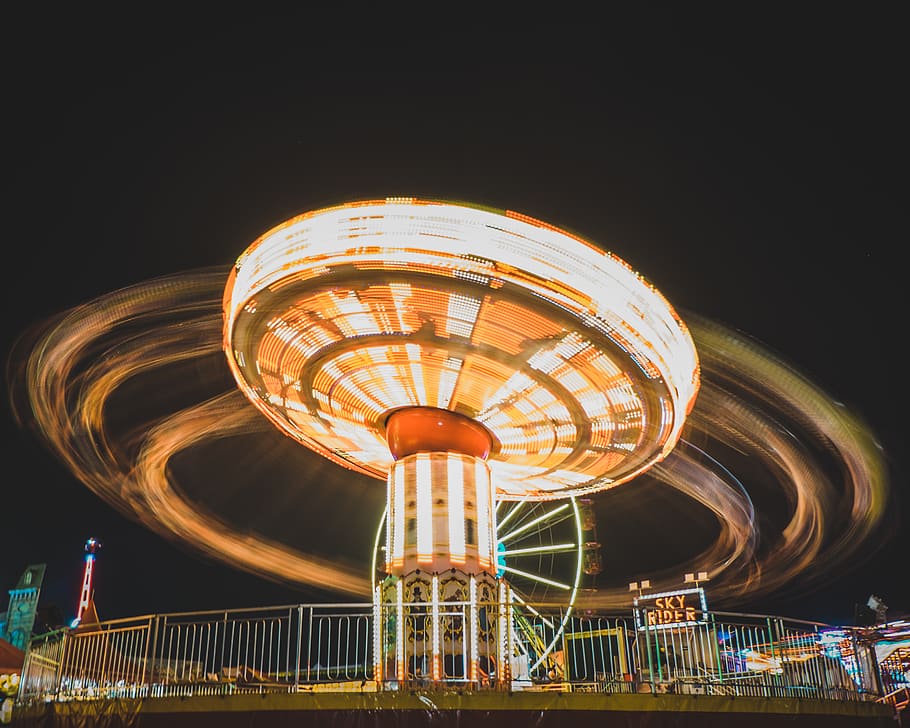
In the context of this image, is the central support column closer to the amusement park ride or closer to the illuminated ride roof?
the amusement park ride

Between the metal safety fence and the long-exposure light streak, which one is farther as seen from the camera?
the long-exposure light streak

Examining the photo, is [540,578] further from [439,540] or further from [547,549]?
[439,540]

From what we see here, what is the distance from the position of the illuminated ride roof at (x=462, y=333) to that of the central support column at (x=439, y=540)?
799 mm

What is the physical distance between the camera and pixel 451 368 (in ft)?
56.9

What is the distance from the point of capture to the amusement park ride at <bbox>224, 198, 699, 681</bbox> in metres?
14.4

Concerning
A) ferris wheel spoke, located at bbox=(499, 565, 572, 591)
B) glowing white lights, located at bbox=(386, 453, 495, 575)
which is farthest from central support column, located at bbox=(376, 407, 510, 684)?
ferris wheel spoke, located at bbox=(499, 565, 572, 591)

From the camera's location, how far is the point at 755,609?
219 ft

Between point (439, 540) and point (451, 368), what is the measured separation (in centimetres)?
370

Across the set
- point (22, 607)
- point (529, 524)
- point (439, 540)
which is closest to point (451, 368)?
point (439, 540)

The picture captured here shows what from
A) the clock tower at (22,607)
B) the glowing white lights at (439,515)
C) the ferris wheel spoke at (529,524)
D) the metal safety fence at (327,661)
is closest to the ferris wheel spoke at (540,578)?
the ferris wheel spoke at (529,524)

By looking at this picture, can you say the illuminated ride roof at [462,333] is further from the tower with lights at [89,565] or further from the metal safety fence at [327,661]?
the tower with lights at [89,565]

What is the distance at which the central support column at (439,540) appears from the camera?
15.9 m

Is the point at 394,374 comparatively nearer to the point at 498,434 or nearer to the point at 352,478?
the point at 498,434

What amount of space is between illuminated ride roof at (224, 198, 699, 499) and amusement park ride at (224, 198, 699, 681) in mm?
40
